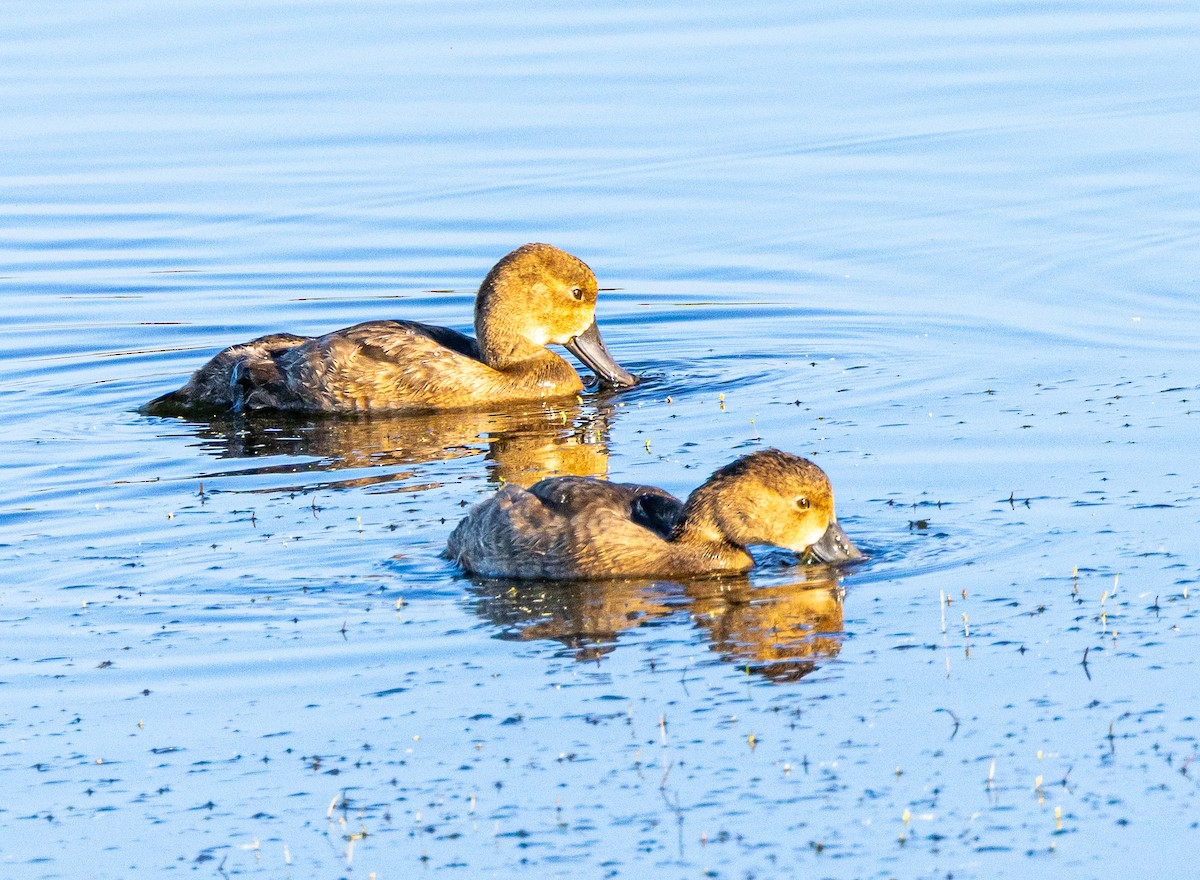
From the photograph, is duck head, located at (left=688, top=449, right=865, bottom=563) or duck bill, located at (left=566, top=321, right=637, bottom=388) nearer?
duck head, located at (left=688, top=449, right=865, bottom=563)

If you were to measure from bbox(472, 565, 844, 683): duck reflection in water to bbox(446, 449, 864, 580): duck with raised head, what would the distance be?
9 centimetres

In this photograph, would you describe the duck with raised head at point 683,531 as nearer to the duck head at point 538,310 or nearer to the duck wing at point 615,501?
the duck wing at point 615,501

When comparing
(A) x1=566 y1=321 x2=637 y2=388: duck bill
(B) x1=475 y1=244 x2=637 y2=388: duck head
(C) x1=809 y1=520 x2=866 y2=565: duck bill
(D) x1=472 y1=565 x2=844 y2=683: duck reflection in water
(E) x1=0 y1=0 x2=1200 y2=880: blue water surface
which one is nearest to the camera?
(E) x1=0 y1=0 x2=1200 y2=880: blue water surface

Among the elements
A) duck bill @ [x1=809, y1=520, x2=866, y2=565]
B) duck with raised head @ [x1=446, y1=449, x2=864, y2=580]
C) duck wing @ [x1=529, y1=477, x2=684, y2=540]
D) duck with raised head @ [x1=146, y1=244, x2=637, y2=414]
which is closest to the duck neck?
Answer: duck with raised head @ [x1=446, y1=449, x2=864, y2=580]

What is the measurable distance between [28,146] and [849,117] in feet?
31.2

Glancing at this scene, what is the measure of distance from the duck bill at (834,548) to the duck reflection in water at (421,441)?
8.46 feet

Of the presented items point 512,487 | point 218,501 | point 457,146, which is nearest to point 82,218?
point 457,146

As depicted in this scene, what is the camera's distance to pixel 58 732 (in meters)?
8.70

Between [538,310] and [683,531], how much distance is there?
5.43 meters

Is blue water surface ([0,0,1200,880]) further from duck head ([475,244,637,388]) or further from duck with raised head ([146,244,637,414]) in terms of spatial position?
duck head ([475,244,637,388])

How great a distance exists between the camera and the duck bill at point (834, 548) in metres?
10.5

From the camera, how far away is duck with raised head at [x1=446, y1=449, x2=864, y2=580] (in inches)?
410

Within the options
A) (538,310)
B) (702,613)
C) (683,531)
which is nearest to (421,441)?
(538,310)

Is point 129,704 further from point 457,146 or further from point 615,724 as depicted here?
point 457,146
